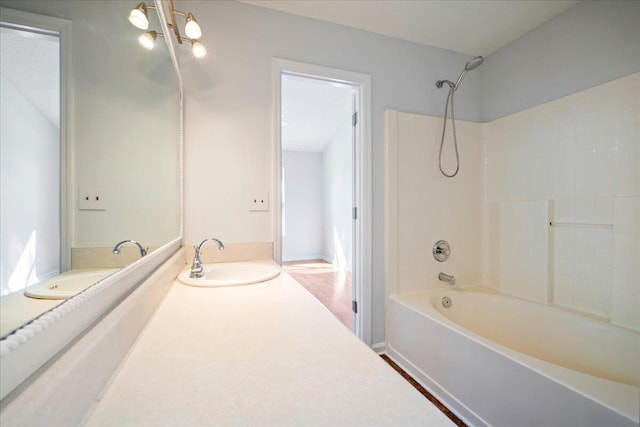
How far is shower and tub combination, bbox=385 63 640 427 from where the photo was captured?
43.3 inches

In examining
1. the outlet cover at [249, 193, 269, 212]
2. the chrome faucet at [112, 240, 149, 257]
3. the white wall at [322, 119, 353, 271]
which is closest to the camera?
the chrome faucet at [112, 240, 149, 257]

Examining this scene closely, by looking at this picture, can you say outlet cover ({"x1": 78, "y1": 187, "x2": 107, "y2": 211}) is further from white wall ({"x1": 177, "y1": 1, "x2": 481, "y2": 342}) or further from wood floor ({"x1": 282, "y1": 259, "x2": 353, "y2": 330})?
wood floor ({"x1": 282, "y1": 259, "x2": 353, "y2": 330})

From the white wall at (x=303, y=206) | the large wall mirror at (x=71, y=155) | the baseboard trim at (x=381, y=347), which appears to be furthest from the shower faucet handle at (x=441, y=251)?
the white wall at (x=303, y=206)

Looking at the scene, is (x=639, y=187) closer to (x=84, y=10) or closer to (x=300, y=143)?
(x=84, y=10)

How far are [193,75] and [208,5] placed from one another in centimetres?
44

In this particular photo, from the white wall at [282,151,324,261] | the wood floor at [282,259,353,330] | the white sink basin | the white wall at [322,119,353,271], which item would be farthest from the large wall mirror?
the white wall at [282,151,324,261]

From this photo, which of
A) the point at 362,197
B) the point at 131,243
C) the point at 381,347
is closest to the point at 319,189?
the point at 362,197

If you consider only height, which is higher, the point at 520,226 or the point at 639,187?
the point at 639,187

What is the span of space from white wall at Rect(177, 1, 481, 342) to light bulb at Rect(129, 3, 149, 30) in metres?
0.74

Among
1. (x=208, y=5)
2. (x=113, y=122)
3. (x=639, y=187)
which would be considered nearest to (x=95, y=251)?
(x=113, y=122)

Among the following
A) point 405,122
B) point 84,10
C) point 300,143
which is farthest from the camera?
point 300,143

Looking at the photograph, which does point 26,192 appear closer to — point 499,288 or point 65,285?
point 65,285

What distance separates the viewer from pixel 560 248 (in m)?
1.76

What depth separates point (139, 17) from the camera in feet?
2.65
